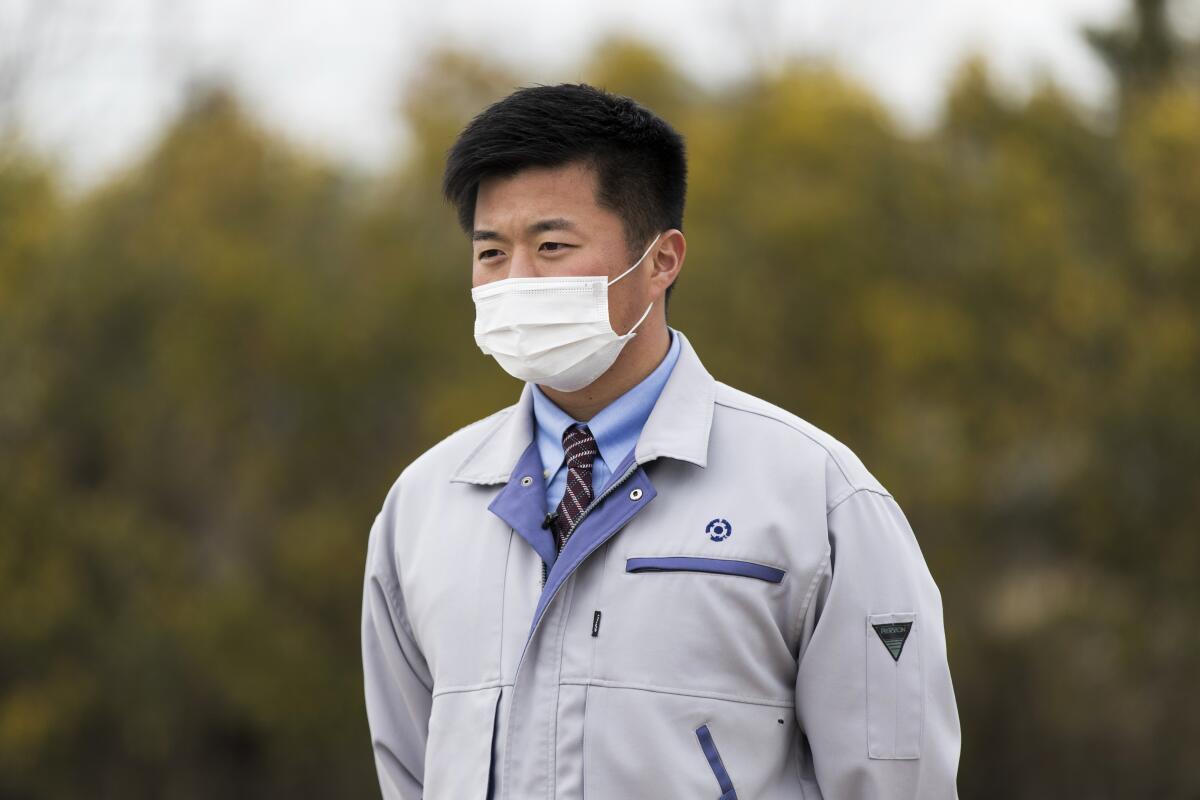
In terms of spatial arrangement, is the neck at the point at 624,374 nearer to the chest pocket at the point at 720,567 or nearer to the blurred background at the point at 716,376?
the chest pocket at the point at 720,567

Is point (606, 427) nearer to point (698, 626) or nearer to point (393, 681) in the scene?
point (698, 626)

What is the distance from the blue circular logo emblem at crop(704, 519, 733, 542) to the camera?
2014 mm

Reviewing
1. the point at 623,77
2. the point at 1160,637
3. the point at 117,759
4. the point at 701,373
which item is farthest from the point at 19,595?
the point at 701,373

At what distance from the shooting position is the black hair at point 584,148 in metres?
2.17

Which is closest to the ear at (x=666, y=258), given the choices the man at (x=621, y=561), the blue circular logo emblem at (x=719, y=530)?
the man at (x=621, y=561)

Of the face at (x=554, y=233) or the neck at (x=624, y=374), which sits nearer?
the face at (x=554, y=233)

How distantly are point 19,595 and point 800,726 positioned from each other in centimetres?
921

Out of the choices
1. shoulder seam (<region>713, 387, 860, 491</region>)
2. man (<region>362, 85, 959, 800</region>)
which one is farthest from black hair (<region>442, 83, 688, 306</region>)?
shoulder seam (<region>713, 387, 860, 491</region>)

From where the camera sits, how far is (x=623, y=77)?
12.2 m

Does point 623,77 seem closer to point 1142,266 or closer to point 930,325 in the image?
point 930,325

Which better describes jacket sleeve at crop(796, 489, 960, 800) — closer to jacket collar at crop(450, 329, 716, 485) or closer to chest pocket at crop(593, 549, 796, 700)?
chest pocket at crop(593, 549, 796, 700)

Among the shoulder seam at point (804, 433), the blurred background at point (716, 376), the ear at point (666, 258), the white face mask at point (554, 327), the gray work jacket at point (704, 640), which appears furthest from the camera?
the blurred background at point (716, 376)

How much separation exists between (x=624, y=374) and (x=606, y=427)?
10 centimetres

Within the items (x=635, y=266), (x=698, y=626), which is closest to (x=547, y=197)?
(x=635, y=266)
